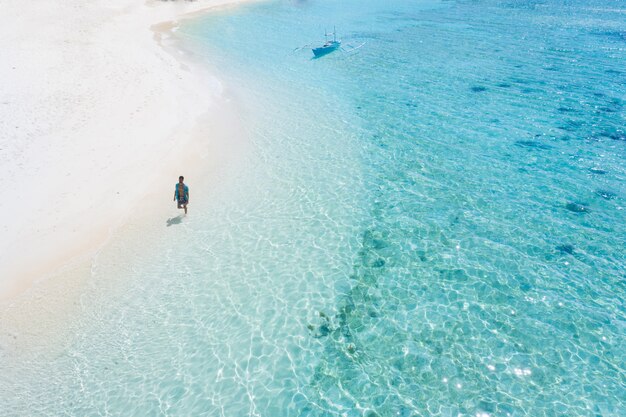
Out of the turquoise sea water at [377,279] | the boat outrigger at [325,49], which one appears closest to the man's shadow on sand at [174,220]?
the turquoise sea water at [377,279]

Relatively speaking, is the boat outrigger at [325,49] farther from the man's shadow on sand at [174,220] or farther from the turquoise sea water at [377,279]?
the man's shadow on sand at [174,220]

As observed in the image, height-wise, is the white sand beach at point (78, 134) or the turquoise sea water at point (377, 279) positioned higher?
the white sand beach at point (78, 134)

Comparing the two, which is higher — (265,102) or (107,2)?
(107,2)

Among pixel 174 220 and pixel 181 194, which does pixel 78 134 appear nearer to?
pixel 174 220

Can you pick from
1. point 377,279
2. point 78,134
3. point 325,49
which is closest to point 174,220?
point 78,134

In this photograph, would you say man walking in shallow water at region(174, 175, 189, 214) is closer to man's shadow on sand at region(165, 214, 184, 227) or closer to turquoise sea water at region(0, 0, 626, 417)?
man's shadow on sand at region(165, 214, 184, 227)

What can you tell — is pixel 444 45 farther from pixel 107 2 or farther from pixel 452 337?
pixel 107 2

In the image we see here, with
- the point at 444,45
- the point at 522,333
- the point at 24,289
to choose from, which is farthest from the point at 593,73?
the point at 24,289
